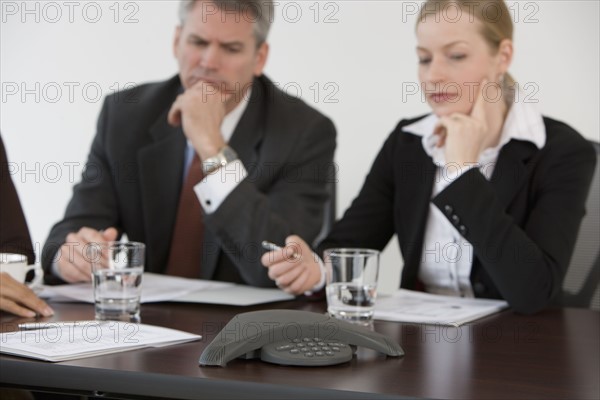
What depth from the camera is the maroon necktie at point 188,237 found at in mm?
2135

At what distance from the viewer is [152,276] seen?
74.4 inches

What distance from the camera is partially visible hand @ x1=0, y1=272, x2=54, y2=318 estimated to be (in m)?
1.40

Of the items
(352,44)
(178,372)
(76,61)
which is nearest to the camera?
(178,372)

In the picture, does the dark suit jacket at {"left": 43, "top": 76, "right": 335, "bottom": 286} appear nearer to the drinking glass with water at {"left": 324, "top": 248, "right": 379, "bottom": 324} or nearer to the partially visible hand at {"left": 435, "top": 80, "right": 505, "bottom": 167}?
the partially visible hand at {"left": 435, "top": 80, "right": 505, "bottom": 167}

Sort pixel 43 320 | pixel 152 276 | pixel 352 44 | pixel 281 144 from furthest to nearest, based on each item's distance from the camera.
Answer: pixel 352 44 → pixel 281 144 → pixel 152 276 → pixel 43 320

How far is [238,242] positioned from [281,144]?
1.30 ft

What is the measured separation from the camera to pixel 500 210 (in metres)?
1.67

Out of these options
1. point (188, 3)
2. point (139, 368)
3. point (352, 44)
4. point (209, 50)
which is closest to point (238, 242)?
point (209, 50)

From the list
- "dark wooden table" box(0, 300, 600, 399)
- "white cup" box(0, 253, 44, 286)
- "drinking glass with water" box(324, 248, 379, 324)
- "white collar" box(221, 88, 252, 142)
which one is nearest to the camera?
"dark wooden table" box(0, 300, 600, 399)

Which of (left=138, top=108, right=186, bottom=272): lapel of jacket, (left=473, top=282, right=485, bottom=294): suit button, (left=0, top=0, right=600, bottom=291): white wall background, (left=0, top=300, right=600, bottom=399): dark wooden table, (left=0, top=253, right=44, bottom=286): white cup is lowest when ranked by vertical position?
(left=473, top=282, right=485, bottom=294): suit button

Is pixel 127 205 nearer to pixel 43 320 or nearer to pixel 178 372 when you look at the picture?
pixel 43 320

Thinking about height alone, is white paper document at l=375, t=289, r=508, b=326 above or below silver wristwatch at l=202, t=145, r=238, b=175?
below

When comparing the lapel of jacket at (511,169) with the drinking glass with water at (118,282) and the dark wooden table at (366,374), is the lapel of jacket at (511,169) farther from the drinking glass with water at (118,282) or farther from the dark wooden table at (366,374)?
the drinking glass with water at (118,282)

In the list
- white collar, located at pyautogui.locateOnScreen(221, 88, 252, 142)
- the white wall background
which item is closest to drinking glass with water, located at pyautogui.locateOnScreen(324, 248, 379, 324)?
white collar, located at pyautogui.locateOnScreen(221, 88, 252, 142)
